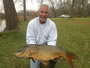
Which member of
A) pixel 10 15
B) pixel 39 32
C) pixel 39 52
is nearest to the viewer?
pixel 39 52

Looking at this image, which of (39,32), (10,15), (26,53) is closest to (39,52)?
(26,53)

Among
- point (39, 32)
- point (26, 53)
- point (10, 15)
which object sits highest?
point (10, 15)

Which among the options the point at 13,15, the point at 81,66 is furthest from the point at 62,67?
the point at 13,15

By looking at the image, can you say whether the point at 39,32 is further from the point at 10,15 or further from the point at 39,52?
the point at 10,15

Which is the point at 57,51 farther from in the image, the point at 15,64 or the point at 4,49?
the point at 4,49

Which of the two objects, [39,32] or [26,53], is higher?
[39,32]

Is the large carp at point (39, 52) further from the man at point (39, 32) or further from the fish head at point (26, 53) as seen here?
the man at point (39, 32)

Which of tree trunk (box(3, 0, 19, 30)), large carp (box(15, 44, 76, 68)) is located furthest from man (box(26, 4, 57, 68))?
tree trunk (box(3, 0, 19, 30))

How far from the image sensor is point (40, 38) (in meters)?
3.14

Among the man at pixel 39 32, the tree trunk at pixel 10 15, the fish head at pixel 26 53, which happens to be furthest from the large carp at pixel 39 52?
the tree trunk at pixel 10 15

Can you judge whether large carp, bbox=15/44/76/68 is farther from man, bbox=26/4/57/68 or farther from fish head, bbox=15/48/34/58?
man, bbox=26/4/57/68

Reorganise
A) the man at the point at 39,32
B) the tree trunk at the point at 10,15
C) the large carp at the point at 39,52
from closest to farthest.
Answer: the large carp at the point at 39,52 → the man at the point at 39,32 → the tree trunk at the point at 10,15

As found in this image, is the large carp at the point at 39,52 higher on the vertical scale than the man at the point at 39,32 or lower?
lower

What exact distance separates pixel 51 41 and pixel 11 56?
237cm
